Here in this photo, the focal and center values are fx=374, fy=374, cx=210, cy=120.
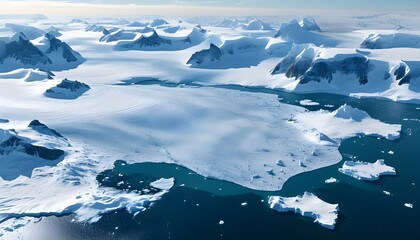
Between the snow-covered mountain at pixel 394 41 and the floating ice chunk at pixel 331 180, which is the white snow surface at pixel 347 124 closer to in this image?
the floating ice chunk at pixel 331 180

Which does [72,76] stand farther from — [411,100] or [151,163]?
[411,100]

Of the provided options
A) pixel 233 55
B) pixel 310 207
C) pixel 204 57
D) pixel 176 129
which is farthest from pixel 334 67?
pixel 310 207

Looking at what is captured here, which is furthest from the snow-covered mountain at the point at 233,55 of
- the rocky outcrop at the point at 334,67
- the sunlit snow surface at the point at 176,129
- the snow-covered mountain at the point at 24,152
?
the snow-covered mountain at the point at 24,152

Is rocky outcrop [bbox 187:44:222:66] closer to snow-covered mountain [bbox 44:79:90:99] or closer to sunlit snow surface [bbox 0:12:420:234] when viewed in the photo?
sunlit snow surface [bbox 0:12:420:234]

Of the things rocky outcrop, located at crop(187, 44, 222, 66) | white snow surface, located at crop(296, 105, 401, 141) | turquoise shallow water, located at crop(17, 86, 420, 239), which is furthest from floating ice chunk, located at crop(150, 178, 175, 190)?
rocky outcrop, located at crop(187, 44, 222, 66)

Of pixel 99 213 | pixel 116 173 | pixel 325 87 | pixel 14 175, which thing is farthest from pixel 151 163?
pixel 325 87

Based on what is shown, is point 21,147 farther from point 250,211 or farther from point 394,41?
point 394,41
